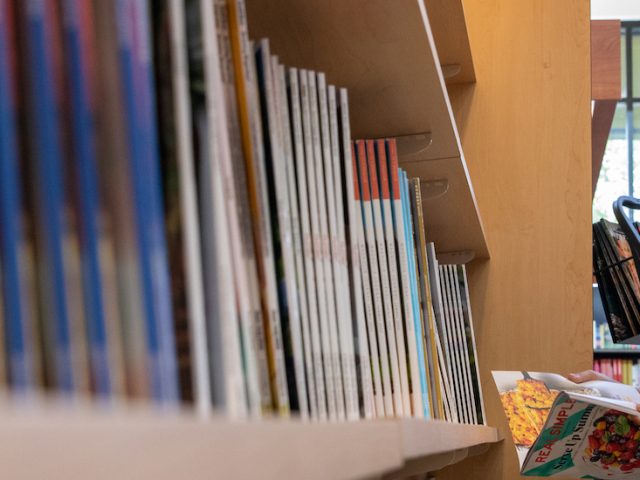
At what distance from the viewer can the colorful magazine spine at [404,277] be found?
1129 mm

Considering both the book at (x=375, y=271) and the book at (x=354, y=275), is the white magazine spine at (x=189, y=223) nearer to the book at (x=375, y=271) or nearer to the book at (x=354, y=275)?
the book at (x=354, y=275)

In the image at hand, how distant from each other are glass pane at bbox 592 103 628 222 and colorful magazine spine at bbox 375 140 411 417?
7.67 meters

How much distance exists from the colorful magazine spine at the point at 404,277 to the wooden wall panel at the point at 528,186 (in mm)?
1374

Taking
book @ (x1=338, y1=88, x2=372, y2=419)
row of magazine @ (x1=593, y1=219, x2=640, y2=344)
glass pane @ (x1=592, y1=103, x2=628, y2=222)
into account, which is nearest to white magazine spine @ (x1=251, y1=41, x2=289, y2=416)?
book @ (x1=338, y1=88, x2=372, y2=419)

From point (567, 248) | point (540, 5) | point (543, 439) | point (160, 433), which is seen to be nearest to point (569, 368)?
point (567, 248)

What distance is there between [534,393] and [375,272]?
1066 mm

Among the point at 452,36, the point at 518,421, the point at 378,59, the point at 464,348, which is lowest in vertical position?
the point at 518,421

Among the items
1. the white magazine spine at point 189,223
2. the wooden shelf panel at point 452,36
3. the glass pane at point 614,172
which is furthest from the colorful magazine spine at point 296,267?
the glass pane at point 614,172

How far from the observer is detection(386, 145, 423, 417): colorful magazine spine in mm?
1129

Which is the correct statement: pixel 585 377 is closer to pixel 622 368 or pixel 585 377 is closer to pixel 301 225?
pixel 301 225

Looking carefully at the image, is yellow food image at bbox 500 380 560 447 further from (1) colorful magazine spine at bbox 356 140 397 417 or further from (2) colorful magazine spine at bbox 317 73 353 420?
(2) colorful magazine spine at bbox 317 73 353 420

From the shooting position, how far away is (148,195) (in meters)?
0.43

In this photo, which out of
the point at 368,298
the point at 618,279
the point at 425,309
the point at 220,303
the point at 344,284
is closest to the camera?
the point at 220,303

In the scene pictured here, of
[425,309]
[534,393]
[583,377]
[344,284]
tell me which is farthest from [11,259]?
[583,377]
